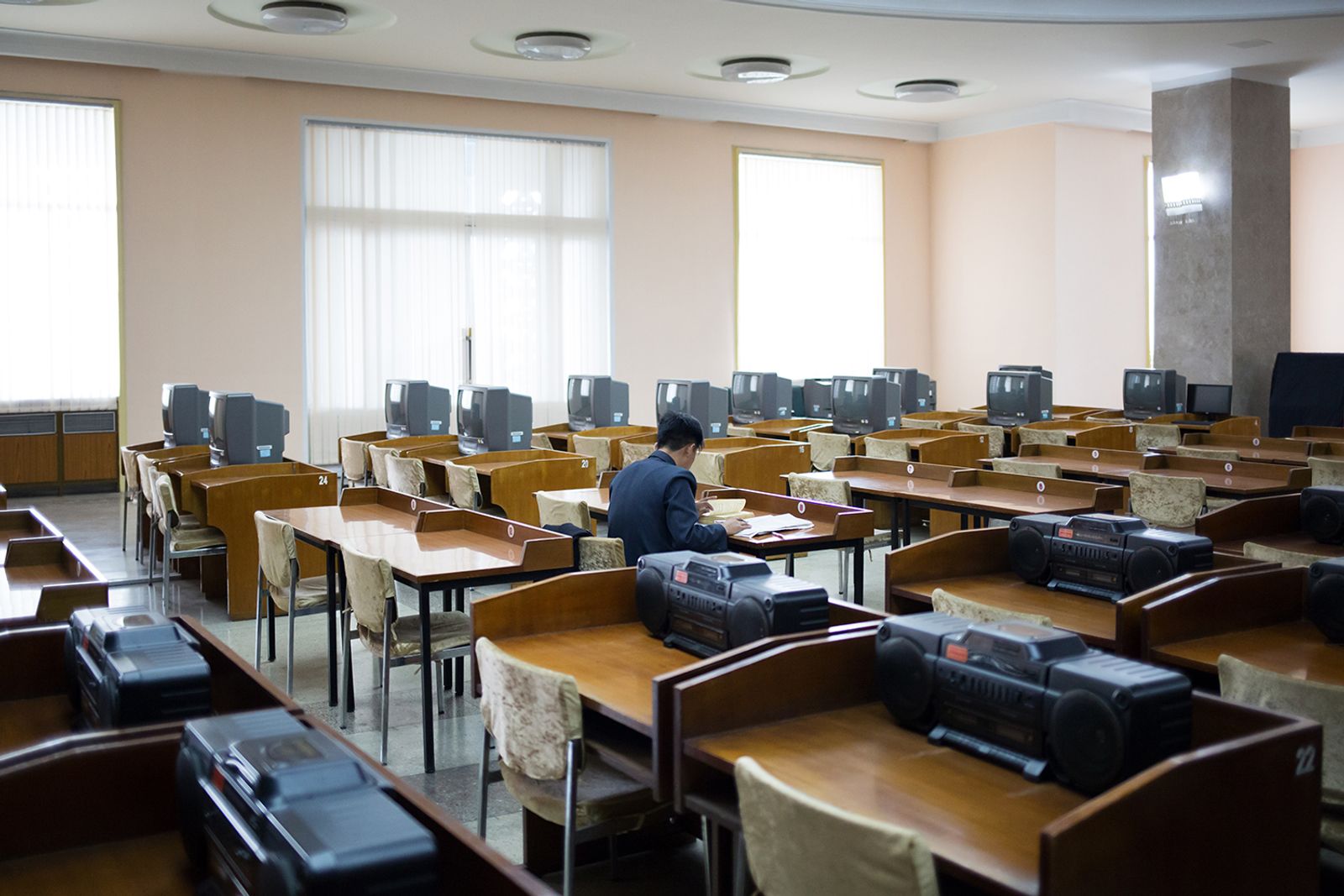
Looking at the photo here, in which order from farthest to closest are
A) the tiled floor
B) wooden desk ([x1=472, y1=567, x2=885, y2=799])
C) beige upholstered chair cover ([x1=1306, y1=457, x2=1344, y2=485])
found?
beige upholstered chair cover ([x1=1306, y1=457, x2=1344, y2=485]), the tiled floor, wooden desk ([x1=472, y1=567, x2=885, y2=799])

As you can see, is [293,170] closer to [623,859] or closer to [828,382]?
[828,382]

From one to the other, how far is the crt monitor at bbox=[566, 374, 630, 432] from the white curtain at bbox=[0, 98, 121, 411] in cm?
405

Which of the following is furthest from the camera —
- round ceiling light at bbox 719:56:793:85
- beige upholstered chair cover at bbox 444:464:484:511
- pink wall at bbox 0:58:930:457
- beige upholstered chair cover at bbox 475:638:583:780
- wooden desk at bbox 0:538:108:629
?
round ceiling light at bbox 719:56:793:85

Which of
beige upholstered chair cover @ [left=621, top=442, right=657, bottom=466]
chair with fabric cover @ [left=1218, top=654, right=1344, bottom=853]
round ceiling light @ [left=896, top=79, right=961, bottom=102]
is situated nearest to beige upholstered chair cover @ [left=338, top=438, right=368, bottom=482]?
beige upholstered chair cover @ [left=621, top=442, right=657, bottom=466]

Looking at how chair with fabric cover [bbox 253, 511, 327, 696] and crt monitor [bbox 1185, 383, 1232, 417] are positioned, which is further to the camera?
crt monitor [bbox 1185, 383, 1232, 417]

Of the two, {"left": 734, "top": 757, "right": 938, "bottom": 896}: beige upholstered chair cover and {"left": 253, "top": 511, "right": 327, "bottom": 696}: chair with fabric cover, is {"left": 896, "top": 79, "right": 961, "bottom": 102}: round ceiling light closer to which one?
{"left": 253, "top": 511, "right": 327, "bottom": 696}: chair with fabric cover

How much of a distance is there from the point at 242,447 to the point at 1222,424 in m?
6.32

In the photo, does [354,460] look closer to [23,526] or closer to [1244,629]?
[23,526]

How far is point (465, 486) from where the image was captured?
6219mm

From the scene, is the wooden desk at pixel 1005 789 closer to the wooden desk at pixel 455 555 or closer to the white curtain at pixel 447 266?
the wooden desk at pixel 455 555

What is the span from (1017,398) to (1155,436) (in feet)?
3.42

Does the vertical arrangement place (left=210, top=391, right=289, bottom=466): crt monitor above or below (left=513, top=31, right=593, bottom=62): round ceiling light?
below

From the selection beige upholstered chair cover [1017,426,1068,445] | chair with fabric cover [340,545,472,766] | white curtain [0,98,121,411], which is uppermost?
white curtain [0,98,121,411]

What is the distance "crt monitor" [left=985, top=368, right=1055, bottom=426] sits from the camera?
8555 millimetres
